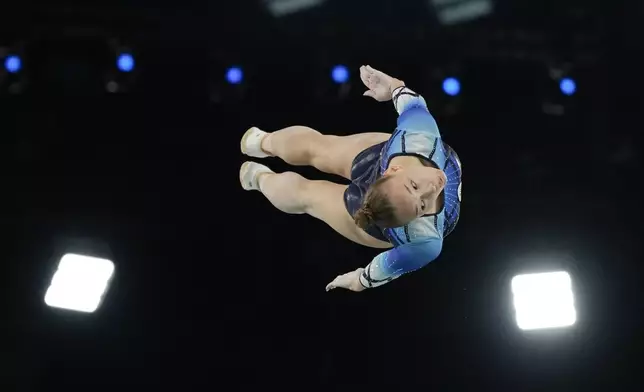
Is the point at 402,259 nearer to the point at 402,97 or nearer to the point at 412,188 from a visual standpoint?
the point at 412,188

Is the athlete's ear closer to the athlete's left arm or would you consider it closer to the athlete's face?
the athlete's face

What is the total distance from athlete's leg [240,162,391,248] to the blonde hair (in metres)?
0.36

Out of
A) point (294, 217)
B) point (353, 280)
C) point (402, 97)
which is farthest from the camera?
point (294, 217)

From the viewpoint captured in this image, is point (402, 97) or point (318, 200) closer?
point (402, 97)

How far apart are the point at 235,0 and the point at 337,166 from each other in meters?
1.23

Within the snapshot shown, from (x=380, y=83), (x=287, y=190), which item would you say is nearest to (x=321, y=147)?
(x=287, y=190)

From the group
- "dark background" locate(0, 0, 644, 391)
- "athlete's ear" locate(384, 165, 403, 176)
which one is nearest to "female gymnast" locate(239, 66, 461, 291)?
"athlete's ear" locate(384, 165, 403, 176)

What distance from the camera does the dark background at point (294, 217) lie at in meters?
2.71

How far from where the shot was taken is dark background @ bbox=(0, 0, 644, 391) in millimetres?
2705

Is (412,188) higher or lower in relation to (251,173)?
lower

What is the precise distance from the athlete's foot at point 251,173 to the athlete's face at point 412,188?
86cm

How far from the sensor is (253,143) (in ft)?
8.91

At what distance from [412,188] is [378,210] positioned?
0.11 metres

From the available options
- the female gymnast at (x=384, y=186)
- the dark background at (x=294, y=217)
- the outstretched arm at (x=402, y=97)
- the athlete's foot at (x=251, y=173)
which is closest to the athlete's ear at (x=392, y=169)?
the female gymnast at (x=384, y=186)
